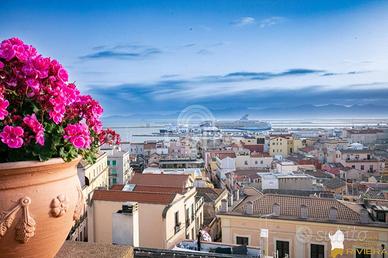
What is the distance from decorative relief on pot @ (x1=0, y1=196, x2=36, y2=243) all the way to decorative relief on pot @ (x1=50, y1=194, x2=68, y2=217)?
0.28 ft

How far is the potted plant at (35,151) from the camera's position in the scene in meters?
1.36

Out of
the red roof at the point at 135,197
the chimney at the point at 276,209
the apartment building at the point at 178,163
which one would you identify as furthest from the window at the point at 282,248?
the apartment building at the point at 178,163

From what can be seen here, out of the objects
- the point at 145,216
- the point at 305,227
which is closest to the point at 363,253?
the point at 305,227

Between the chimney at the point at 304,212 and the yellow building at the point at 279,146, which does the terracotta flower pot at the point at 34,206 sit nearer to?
the chimney at the point at 304,212

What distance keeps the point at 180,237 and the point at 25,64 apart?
31.4 feet

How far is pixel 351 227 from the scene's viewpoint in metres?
10.2

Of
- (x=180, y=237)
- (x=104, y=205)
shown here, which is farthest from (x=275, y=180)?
(x=104, y=205)

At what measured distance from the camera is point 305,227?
33.9ft

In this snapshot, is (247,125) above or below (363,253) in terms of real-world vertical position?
above

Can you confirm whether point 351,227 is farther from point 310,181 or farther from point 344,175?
point 344,175

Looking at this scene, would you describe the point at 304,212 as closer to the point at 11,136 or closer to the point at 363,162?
the point at 11,136

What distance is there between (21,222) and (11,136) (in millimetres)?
327

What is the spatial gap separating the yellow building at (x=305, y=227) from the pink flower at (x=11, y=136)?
899 cm

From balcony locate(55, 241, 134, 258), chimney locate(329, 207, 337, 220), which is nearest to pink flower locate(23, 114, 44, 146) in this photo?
balcony locate(55, 241, 134, 258)
